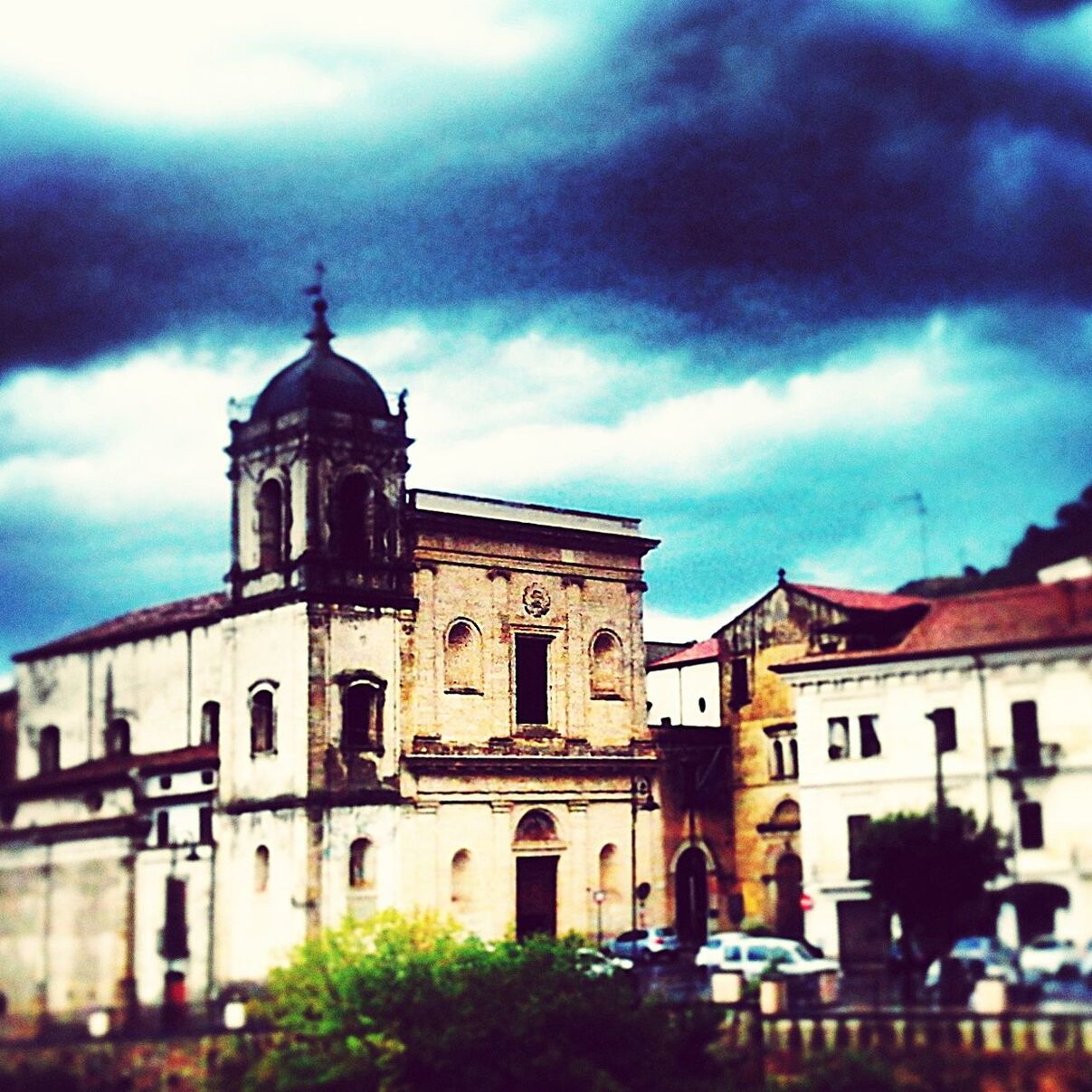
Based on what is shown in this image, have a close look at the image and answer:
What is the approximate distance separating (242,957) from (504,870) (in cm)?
365

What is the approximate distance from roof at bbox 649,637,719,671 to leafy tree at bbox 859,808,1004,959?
4169 millimetres

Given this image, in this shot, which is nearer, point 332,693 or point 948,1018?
point 948,1018

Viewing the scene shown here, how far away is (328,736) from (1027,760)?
5671mm

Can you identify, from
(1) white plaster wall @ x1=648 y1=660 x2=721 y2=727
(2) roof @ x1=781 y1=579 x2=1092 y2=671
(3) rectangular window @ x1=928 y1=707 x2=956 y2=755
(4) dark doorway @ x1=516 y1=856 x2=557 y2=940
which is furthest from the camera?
(1) white plaster wall @ x1=648 y1=660 x2=721 y2=727

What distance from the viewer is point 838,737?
14430 mm

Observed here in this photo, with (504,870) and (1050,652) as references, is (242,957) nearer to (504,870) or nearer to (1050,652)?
(504,870)

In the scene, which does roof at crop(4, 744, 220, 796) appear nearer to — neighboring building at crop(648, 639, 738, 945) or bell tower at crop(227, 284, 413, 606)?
bell tower at crop(227, 284, 413, 606)

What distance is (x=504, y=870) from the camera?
58.9 feet

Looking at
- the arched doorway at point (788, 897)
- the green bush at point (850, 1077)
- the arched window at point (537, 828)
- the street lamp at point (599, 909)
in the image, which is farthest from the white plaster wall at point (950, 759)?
the arched window at point (537, 828)

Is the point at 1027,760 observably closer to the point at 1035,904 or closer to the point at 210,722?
the point at 1035,904

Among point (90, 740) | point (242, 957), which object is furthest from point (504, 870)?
point (90, 740)

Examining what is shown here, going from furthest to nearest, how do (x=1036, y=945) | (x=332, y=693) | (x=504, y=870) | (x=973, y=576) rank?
(x=504, y=870), (x=332, y=693), (x=973, y=576), (x=1036, y=945)

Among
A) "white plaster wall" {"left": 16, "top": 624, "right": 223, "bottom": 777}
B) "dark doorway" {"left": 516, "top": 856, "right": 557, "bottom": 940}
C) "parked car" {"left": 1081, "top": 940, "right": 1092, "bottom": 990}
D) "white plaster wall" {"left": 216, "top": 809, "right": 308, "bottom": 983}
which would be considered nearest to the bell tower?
"white plaster wall" {"left": 16, "top": 624, "right": 223, "bottom": 777}

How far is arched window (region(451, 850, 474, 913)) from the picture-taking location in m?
17.4
